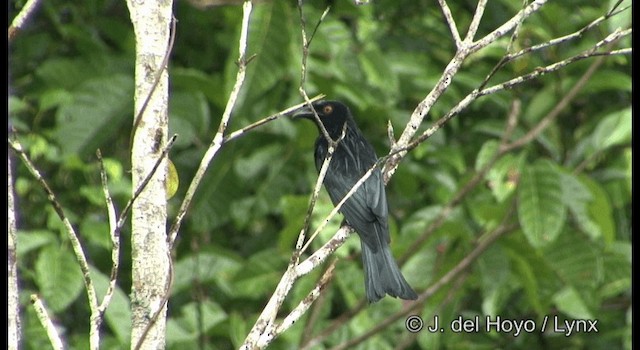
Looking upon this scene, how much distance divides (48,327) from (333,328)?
2.87 meters

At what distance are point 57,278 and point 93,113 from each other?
791 millimetres

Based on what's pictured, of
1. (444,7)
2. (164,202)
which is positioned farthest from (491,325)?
(164,202)

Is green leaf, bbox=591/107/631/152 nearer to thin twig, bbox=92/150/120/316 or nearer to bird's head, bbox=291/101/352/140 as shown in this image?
Answer: bird's head, bbox=291/101/352/140

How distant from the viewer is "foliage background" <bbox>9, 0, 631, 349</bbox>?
16.5 feet

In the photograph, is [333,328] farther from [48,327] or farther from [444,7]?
[48,327]

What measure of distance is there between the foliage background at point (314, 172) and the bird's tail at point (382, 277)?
466mm

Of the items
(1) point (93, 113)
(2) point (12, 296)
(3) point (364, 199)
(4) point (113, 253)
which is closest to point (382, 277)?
Result: (3) point (364, 199)

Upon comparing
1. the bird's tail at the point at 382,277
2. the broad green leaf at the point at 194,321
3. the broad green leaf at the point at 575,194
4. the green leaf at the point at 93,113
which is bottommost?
the bird's tail at the point at 382,277

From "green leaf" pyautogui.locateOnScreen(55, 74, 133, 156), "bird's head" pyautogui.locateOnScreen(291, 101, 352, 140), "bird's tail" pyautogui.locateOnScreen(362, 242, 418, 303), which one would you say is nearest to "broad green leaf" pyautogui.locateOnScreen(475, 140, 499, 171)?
"bird's head" pyautogui.locateOnScreen(291, 101, 352, 140)

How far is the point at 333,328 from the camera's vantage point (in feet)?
Result: 17.2

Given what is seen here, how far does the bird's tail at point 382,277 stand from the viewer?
4.12 m

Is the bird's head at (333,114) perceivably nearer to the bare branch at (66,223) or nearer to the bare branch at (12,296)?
the bare branch at (66,223)

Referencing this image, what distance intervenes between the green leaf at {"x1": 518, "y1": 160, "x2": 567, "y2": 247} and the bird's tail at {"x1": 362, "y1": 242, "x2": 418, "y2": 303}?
2.35ft

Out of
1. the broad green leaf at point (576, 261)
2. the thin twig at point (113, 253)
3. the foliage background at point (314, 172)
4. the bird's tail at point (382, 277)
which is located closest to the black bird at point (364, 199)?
the bird's tail at point (382, 277)
